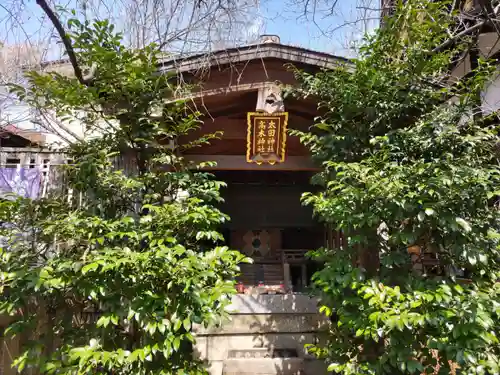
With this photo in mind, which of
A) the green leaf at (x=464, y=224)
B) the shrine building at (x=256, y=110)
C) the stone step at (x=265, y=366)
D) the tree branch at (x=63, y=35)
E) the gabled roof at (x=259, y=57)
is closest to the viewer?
the green leaf at (x=464, y=224)

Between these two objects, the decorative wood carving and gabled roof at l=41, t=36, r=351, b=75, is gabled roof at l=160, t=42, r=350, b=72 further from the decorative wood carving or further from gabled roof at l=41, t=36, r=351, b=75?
the decorative wood carving

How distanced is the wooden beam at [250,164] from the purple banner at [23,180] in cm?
242

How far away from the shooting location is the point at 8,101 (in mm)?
5633

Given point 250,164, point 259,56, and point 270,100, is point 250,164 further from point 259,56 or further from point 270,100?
point 259,56

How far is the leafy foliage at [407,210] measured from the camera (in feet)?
9.42

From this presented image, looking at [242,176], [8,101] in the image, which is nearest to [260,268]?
[242,176]

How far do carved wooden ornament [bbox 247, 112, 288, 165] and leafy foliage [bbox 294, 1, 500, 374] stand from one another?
77cm

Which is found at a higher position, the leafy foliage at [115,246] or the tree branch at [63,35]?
the tree branch at [63,35]

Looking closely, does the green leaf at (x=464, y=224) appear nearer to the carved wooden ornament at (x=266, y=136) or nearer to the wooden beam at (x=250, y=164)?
the carved wooden ornament at (x=266, y=136)

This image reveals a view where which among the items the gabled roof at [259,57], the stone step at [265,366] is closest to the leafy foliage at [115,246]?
the gabled roof at [259,57]

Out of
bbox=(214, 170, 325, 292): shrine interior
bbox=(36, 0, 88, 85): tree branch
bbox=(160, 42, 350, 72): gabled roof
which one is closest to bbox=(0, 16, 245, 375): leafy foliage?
bbox=(36, 0, 88, 85): tree branch

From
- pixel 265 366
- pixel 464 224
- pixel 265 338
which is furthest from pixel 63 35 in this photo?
pixel 265 338

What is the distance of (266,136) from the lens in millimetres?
5137

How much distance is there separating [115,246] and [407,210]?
9.02 feet
